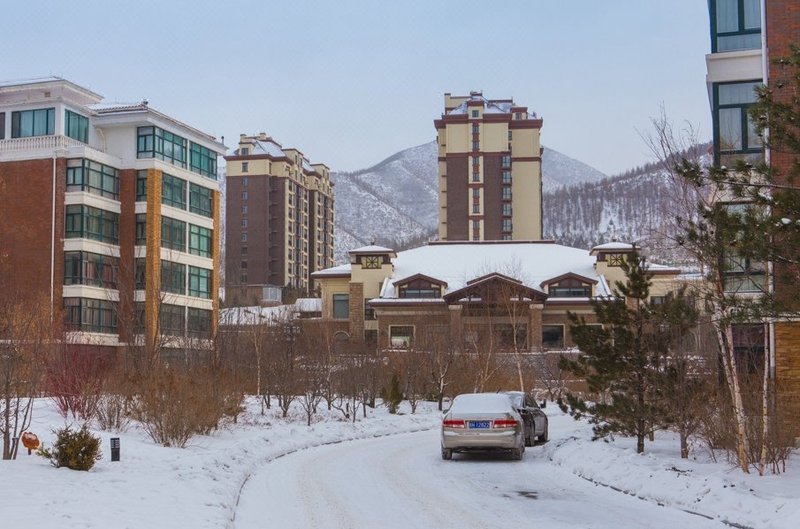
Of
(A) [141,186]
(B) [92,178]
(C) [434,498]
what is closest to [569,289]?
(A) [141,186]

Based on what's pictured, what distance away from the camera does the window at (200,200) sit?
55.4m

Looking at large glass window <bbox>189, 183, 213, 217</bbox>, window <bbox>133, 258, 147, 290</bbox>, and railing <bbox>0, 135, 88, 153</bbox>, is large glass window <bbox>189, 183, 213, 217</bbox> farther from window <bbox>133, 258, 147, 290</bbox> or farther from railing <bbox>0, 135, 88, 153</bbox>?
railing <bbox>0, 135, 88, 153</bbox>

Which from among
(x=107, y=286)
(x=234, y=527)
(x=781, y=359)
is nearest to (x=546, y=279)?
(x=107, y=286)

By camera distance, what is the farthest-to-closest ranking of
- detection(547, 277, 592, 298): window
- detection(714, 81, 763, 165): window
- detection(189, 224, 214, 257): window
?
detection(547, 277, 592, 298): window → detection(189, 224, 214, 257): window → detection(714, 81, 763, 165): window

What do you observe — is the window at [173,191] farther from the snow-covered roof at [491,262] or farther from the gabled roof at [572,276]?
the gabled roof at [572,276]

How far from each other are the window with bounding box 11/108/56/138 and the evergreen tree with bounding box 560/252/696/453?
1532 inches

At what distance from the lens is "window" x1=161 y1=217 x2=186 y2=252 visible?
51.9m

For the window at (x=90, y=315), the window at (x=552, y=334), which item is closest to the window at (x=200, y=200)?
the window at (x=90, y=315)

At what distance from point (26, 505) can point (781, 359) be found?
47.4ft

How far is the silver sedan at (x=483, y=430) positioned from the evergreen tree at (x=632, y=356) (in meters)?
1.53

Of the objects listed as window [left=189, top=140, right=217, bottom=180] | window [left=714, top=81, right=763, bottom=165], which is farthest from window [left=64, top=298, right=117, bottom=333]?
window [left=714, top=81, right=763, bottom=165]

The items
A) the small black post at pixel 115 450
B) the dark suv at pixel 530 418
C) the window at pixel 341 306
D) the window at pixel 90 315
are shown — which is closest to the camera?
the small black post at pixel 115 450

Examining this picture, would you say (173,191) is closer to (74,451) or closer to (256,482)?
(256,482)

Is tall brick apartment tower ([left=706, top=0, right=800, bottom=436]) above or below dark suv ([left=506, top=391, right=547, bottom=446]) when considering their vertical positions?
above
